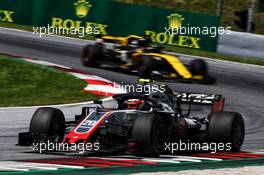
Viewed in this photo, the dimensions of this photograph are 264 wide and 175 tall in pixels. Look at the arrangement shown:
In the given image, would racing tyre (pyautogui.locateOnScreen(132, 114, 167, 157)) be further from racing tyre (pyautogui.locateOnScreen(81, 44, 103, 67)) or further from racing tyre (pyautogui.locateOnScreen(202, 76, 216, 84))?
racing tyre (pyautogui.locateOnScreen(81, 44, 103, 67))

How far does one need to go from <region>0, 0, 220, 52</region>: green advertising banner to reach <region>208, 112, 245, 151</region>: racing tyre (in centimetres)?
1568

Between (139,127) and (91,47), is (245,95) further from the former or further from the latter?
(139,127)

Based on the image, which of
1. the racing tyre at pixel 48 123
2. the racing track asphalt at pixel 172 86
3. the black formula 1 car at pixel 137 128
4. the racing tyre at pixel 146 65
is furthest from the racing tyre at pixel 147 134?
the racing tyre at pixel 146 65

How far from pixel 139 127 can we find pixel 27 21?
777 inches

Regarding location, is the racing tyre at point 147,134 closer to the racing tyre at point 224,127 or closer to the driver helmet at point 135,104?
the driver helmet at point 135,104

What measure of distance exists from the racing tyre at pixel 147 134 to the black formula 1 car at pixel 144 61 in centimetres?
987

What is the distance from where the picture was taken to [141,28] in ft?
94.0

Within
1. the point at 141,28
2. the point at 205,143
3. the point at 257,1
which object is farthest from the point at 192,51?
the point at 205,143

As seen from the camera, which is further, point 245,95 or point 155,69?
point 155,69

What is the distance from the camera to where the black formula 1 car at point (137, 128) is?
10.6m

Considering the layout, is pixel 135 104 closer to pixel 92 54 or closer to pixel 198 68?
pixel 198 68

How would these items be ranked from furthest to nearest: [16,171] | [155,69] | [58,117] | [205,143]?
[155,69]
[205,143]
[58,117]
[16,171]

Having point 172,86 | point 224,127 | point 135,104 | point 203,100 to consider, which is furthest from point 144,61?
point 135,104

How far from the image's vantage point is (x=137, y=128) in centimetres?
1056
